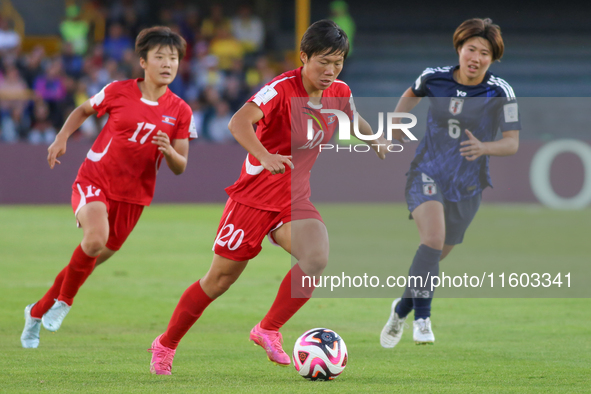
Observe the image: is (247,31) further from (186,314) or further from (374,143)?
(186,314)

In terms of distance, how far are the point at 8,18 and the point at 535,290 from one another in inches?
651

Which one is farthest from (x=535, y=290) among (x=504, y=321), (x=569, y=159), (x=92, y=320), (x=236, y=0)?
(x=236, y=0)

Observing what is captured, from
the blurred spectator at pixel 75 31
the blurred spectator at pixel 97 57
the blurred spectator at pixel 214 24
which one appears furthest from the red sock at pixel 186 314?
the blurred spectator at pixel 214 24

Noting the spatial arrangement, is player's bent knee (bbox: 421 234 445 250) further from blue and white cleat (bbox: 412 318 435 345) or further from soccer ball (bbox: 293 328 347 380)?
soccer ball (bbox: 293 328 347 380)

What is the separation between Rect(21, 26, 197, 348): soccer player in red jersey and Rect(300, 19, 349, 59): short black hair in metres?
1.55

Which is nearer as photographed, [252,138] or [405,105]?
→ [252,138]

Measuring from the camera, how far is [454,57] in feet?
74.2

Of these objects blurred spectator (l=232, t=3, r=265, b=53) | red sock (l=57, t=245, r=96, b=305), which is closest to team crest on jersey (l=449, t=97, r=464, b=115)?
red sock (l=57, t=245, r=96, b=305)

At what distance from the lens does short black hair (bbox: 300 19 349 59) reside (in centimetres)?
434

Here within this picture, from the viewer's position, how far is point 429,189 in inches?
220

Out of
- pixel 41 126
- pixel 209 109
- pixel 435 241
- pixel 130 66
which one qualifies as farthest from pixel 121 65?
pixel 435 241

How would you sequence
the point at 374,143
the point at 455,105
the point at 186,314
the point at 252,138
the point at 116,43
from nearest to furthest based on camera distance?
1. the point at 252,138
2. the point at 186,314
3. the point at 374,143
4. the point at 455,105
5. the point at 116,43

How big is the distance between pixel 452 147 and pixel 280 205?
1674 millimetres

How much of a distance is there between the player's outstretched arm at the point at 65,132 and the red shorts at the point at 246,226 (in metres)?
1.58
